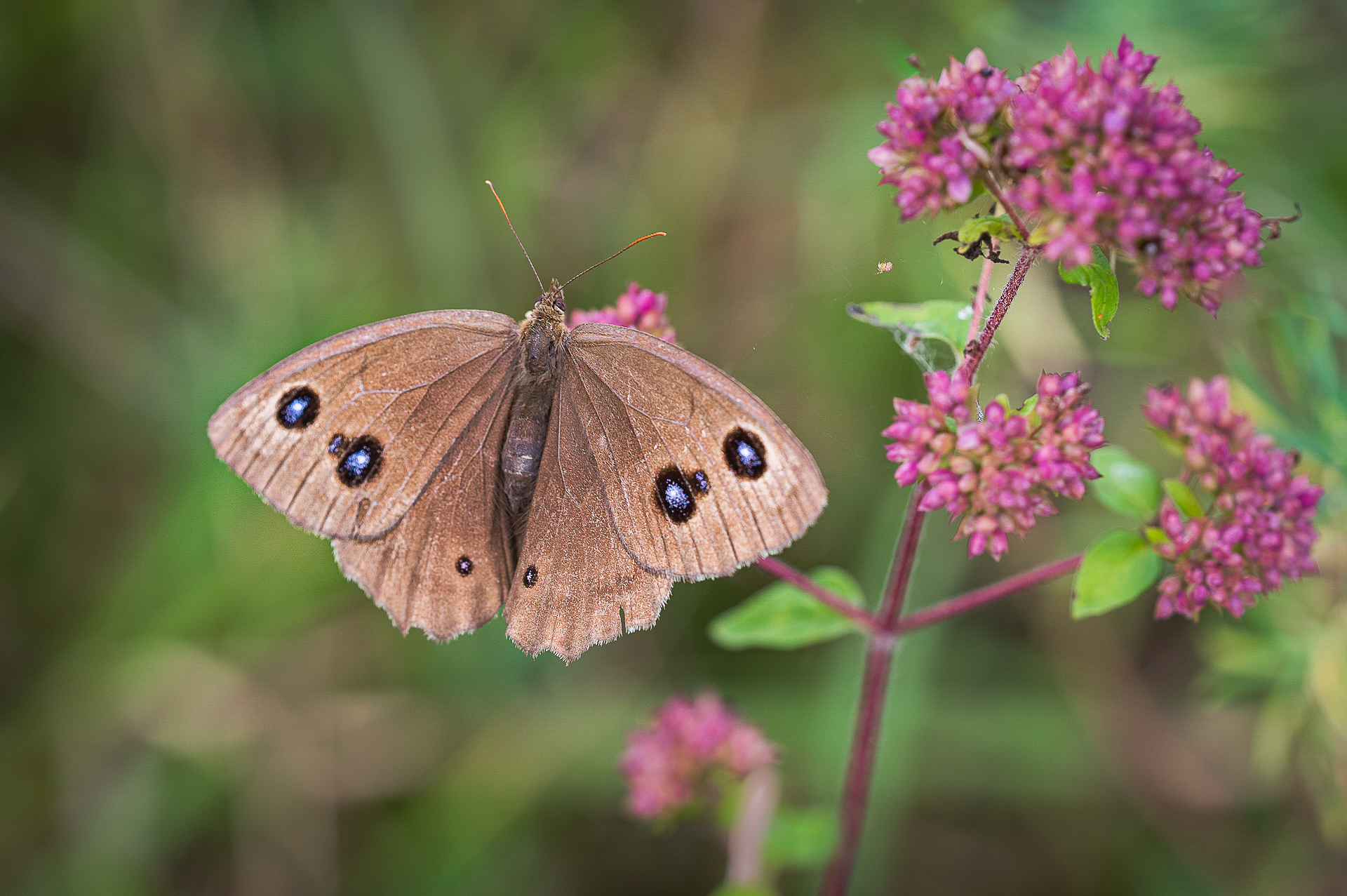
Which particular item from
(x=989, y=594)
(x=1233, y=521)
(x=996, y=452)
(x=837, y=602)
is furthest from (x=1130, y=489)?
(x=837, y=602)

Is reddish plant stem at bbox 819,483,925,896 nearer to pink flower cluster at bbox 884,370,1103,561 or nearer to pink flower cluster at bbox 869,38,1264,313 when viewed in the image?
pink flower cluster at bbox 884,370,1103,561

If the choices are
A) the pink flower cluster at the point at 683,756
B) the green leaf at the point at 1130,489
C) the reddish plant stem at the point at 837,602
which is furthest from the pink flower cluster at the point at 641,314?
the pink flower cluster at the point at 683,756

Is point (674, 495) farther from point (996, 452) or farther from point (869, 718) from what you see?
point (869, 718)

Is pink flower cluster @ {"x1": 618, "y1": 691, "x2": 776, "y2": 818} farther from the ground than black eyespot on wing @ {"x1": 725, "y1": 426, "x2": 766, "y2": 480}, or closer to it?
closer to it

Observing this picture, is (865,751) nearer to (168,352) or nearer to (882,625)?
(882,625)

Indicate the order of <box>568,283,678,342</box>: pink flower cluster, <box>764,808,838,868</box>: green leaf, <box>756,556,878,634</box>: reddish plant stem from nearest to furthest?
1. <box>756,556,878,634</box>: reddish plant stem
2. <box>568,283,678,342</box>: pink flower cluster
3. <box>764,808,838,868</box>: green leaf

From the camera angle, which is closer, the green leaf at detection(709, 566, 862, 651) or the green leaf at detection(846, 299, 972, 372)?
the green leaf at detection(846, 299, 972, 372)

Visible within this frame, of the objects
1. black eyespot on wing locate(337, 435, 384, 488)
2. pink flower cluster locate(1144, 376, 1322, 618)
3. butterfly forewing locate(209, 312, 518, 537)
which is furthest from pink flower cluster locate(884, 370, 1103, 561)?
black eyespot on wing locate(337, 435, 384, 488)
